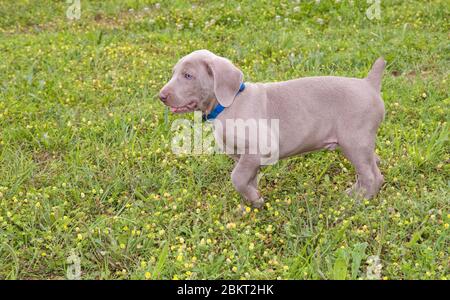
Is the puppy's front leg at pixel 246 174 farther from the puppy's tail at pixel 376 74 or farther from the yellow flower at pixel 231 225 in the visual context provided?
the puppy's tail at pixel 376 74

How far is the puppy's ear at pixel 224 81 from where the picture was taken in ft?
16.1

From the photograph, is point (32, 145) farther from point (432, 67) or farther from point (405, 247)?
point (432, 67)

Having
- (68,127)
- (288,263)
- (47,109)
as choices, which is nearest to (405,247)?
(288,263)

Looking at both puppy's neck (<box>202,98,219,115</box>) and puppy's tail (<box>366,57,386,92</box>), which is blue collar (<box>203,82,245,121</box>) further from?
puppy's tail (<box>366,57,386,92</box>)

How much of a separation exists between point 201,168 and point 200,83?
53.2 inches

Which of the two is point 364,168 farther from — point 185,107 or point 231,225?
point 185,107

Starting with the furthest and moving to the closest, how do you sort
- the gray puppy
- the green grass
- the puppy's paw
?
the puppy's paw
the gray puppy
the green grass

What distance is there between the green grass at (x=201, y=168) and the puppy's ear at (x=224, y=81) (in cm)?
112

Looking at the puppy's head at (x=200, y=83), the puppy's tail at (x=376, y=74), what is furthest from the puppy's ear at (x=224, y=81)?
the puppy's tail at (x=376, y=74)

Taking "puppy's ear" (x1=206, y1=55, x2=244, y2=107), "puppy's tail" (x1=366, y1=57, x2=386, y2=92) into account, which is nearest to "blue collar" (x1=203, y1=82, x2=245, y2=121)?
"puppy's ear" (x1=206, y1=55, x2=244, y2=107)

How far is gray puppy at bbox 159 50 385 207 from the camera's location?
4.98 m

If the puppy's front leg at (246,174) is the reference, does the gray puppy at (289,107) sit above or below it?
above

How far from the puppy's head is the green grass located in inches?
41.8

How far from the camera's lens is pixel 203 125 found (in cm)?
687
